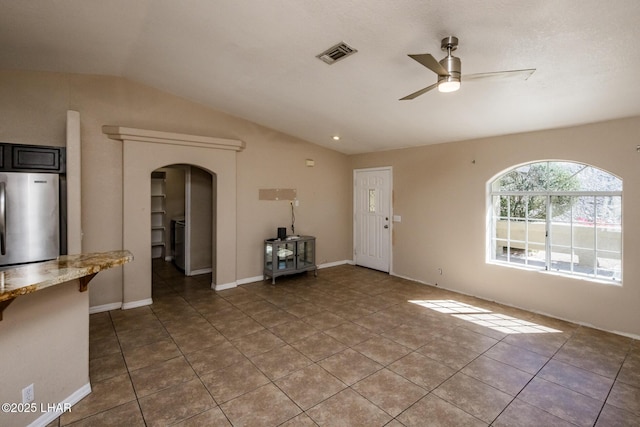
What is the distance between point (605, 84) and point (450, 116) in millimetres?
1503

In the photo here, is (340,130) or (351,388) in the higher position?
(340,130)

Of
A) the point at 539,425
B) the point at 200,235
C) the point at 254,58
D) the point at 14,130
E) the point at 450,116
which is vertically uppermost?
the point at 254,58

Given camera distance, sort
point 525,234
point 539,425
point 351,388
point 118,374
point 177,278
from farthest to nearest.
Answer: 1. point 177,278
2. point 525,234
3. point 118,374
4. point 351,388
5. point 539,425

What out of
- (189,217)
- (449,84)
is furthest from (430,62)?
(189,217)

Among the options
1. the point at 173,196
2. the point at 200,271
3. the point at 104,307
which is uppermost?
the point at 173,196

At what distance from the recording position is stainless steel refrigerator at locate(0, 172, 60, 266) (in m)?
3.12

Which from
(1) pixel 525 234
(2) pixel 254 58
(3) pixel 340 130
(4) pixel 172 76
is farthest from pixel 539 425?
(4) pixel 172 76

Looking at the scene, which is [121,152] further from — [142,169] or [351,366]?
[351,366]

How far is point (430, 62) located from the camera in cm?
208

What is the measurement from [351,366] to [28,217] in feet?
12.1

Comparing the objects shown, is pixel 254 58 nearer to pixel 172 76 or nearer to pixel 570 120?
pixel 172 76

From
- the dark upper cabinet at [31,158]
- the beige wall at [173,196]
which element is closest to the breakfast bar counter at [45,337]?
the dark upper cabinet at [31,158]

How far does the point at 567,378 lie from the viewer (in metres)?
2.68

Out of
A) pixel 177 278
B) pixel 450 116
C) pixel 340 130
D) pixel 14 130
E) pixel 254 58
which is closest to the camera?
pixel 254 58
